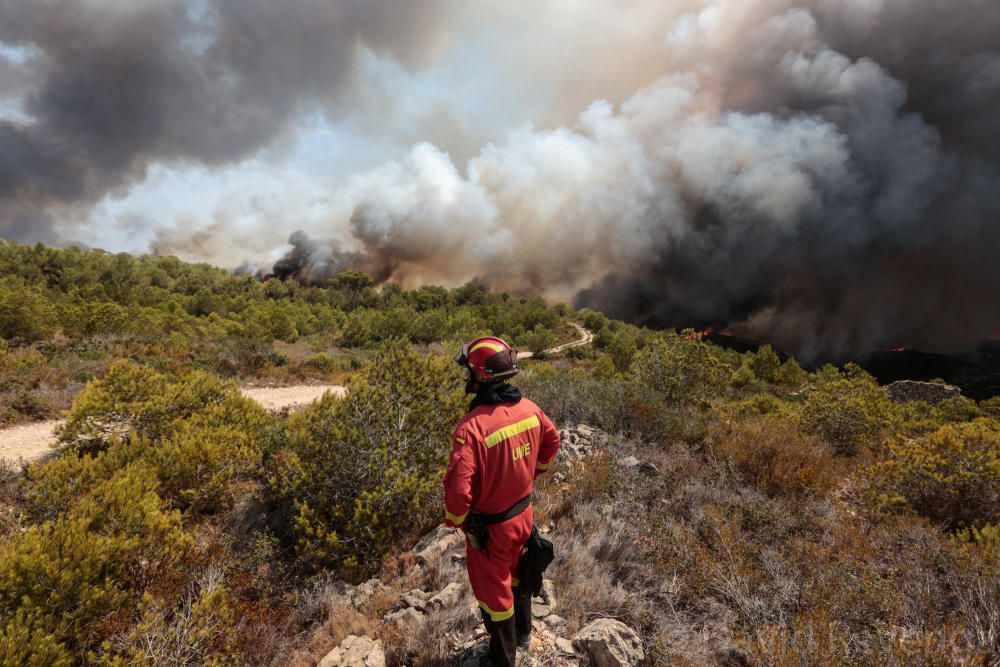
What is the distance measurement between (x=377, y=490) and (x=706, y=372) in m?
8.91

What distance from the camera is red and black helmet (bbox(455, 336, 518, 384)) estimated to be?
2430mm

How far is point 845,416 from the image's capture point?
27.7ft

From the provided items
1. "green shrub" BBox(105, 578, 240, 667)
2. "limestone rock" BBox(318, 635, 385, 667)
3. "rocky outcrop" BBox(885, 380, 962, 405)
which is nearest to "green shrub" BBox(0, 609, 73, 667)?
"green shrub" BBox(105, 578, 240, 667)

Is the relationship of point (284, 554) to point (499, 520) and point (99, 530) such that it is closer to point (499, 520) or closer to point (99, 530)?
point (99, 530)

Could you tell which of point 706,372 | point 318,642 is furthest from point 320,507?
point 706,372

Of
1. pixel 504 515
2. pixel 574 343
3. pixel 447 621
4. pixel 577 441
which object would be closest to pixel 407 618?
pixel 447 621

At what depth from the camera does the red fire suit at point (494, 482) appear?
7.46 feet

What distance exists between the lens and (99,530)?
3.08 metres

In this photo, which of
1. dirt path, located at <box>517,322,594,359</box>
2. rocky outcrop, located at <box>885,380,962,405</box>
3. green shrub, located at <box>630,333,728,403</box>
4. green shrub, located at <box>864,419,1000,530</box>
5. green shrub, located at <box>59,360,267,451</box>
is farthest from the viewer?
dirt path, located at <box>517,322,594,359</box>

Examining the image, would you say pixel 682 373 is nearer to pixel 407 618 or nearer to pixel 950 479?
pixel 950 479

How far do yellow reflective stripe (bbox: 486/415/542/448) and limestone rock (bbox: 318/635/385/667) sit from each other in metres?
1.65

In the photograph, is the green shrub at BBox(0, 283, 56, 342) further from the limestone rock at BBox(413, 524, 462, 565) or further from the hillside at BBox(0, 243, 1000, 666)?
the limestone rock at BBox(413, 524, 462, 565)

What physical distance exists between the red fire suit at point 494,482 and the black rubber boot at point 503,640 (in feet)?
0.24

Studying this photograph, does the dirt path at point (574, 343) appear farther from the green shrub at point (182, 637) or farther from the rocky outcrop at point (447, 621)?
the green shrub at point (182, 637)
